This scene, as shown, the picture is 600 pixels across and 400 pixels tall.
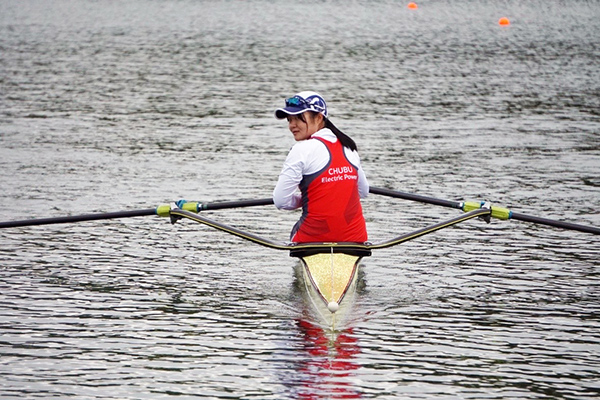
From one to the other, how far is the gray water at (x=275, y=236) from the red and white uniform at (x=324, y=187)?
0.76 meters

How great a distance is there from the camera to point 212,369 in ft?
29.7

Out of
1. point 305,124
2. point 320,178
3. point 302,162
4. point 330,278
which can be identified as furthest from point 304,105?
point 330,278

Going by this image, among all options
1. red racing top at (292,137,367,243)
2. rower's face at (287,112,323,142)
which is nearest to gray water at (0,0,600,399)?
red racing top at (292,137,367,243)

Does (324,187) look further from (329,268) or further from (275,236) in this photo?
(275,236)

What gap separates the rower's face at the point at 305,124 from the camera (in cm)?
1083

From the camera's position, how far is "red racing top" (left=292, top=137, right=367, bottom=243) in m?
10.6

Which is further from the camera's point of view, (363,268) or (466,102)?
(466,102)

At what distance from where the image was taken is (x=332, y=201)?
10672 mm

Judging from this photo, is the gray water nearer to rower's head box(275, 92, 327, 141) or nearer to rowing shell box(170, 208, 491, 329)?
rowing shell box(170, 208, 491, 329)

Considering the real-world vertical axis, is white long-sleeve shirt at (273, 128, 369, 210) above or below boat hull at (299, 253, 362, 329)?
above

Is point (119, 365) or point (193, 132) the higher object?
point (193, 132)

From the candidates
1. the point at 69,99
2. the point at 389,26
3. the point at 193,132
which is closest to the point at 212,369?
the point at 193,132

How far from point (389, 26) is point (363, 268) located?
37194mm

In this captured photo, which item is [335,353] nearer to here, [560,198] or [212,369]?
[212,369]
